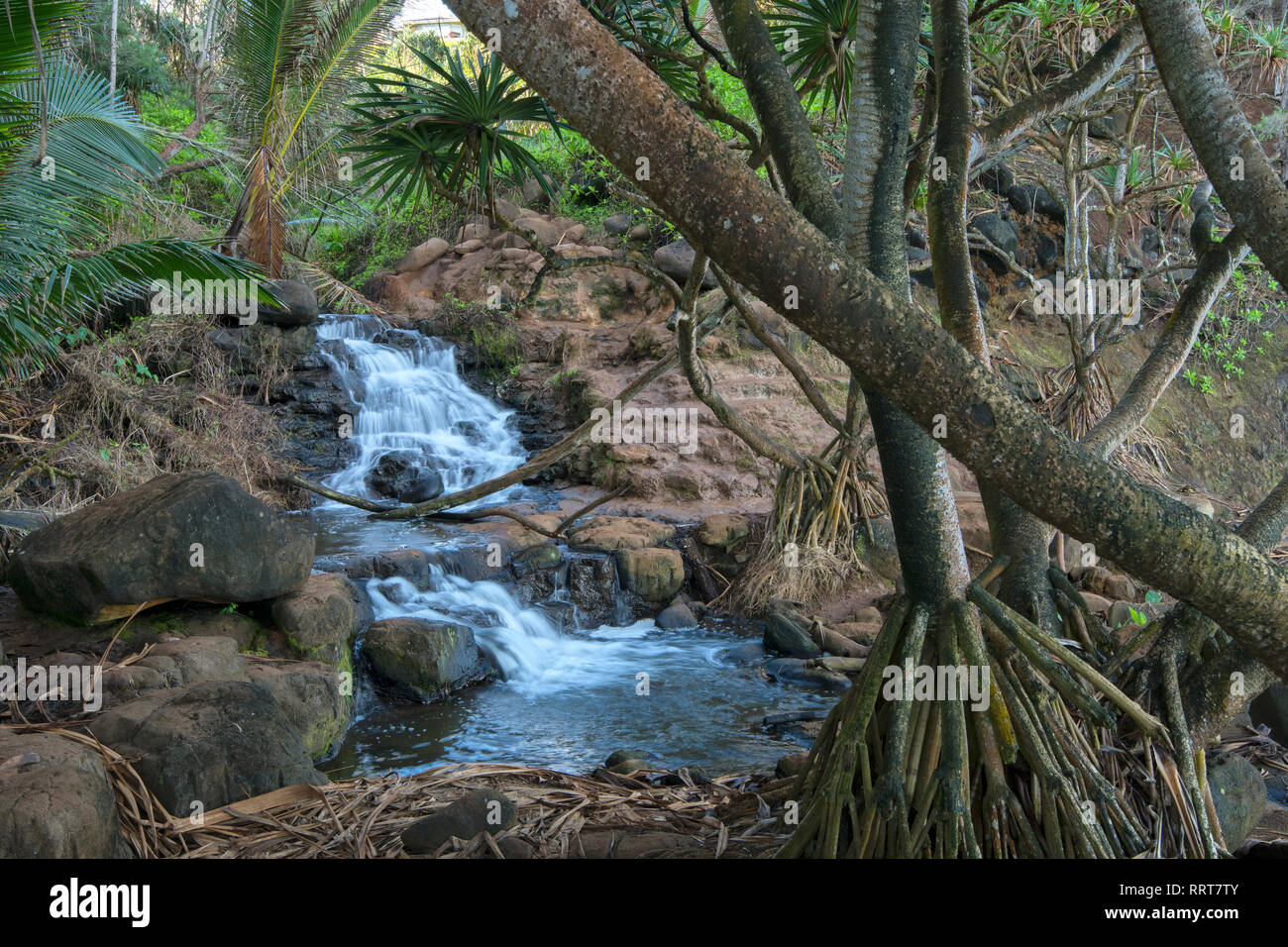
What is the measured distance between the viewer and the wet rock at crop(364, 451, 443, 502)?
34.4 ft

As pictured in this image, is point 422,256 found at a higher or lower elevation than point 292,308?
higher

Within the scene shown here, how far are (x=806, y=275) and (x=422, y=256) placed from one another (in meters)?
14.3

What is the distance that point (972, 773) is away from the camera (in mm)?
2791

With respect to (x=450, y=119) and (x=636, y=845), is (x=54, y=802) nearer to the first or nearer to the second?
(x=636, y=845)

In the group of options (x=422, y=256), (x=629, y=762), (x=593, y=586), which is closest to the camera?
(x=629, y=762)

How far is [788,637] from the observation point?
24.1ft

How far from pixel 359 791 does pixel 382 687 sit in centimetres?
285

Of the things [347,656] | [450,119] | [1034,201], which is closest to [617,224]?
[1034,201]

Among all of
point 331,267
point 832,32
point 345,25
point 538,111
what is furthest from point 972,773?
point 331,267

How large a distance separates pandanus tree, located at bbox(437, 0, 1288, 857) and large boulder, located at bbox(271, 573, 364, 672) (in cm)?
389

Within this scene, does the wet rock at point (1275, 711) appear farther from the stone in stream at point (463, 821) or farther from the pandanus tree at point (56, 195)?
the pandanus tree at point (56, 195)

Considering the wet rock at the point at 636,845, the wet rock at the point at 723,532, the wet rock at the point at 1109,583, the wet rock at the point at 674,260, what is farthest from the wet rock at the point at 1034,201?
the wet rock at the point at 636,845

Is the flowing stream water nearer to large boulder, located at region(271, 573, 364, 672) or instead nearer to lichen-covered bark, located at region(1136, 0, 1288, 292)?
large boulder, located at region(271, 573, 364, 672)
